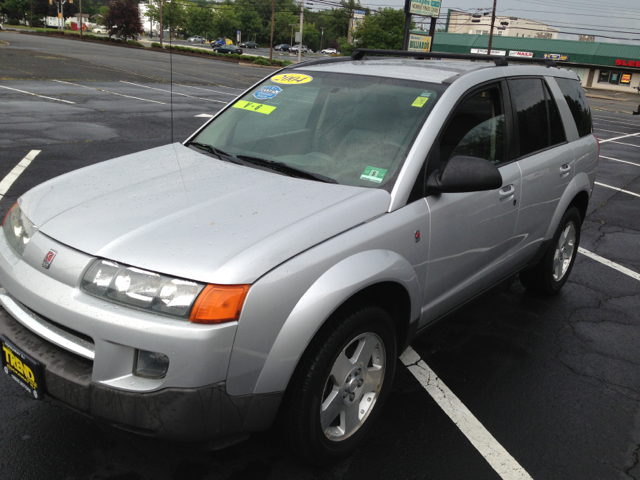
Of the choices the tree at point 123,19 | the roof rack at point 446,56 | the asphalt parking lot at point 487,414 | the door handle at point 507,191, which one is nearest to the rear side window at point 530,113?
the roof rack at point 446,56

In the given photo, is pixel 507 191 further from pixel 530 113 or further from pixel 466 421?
pixel 466 421

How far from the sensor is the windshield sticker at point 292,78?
3773mm

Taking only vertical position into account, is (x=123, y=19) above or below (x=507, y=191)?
above

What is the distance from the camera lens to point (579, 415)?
3260 millimetres

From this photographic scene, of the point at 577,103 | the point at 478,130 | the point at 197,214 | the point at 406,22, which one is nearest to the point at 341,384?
the point at 197,214

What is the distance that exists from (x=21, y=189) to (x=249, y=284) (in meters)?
5.59

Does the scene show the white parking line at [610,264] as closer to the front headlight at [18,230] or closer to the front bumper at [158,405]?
the front bumper at [158,405]

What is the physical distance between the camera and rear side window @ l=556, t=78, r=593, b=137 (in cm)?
458

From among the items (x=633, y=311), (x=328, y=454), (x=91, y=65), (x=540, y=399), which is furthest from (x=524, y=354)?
(x=91, y=65)

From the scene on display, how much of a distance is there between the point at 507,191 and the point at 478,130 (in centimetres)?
42

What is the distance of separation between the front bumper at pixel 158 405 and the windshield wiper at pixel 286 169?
118 cm

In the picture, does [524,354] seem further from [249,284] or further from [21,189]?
[21,189]

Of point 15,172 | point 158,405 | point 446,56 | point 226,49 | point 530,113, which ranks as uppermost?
point 226,49

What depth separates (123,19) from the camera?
2378 inches
